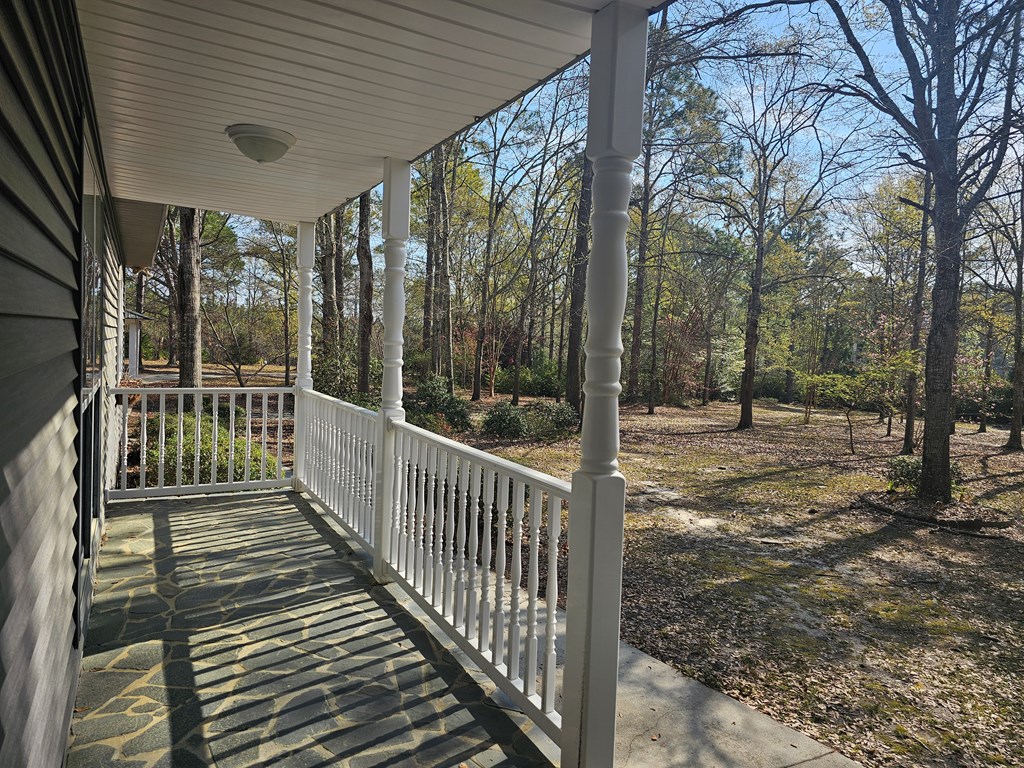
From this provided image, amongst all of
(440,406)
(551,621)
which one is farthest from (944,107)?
(551,621)

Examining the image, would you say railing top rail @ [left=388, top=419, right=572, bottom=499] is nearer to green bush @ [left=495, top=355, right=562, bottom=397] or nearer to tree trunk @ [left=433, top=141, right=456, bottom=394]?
tree trunk @ [left=433, top=141, right=456, bottom=394]

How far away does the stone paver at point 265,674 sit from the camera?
2.19 metres

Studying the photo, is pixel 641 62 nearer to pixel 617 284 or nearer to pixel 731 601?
pixel 617 284

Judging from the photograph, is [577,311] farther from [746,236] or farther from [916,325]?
[746,236]

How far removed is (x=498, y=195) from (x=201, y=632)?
13.1m

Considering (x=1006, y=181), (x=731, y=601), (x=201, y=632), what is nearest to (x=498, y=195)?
(x=1006, y=181)

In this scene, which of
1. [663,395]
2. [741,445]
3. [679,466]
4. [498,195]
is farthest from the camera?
[663,395]

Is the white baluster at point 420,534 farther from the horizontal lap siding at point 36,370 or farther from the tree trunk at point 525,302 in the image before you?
the tree trunk at point 525,302

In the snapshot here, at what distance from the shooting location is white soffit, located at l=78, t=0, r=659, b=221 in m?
2.14

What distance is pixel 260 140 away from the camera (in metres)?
3.36

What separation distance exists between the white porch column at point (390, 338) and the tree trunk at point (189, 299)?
5.17 m

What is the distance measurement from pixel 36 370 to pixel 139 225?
6.05 meters

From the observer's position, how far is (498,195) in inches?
584

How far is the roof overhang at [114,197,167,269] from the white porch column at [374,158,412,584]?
3.01 meters
